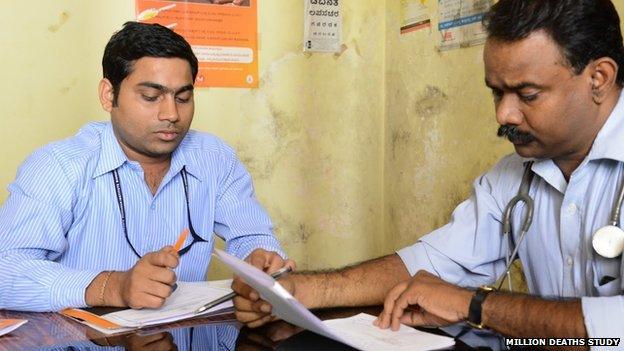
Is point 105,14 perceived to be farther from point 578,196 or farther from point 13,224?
point 578,196

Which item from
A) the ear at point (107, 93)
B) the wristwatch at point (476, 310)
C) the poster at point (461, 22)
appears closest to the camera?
the wristwatch at point (476, 310)

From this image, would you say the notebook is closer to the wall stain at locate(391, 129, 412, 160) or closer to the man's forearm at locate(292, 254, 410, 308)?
the man's forearm at locate(292, 254, 410, 308)

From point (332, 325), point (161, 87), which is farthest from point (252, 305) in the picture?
point (161, 87)

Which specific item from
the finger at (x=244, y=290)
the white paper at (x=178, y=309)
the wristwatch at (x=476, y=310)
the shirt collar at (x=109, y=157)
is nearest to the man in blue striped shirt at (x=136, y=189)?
the shirt collar at (x=109, y=157)

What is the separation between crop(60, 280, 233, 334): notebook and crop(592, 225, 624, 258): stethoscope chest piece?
0.79 metres

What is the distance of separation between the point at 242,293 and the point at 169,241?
0.65m

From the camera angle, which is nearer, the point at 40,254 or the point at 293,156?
the point at 40,254

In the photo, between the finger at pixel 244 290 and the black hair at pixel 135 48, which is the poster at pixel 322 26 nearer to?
the black hair at pixel 135 48

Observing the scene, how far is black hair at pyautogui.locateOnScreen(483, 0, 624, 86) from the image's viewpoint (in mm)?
1353

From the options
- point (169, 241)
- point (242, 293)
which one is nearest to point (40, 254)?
point (169, 241)

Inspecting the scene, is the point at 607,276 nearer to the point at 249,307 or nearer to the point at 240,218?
the point at 249,307

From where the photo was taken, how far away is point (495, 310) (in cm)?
123

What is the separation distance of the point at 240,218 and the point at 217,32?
107 centimetres

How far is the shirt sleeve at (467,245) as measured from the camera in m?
1.65
